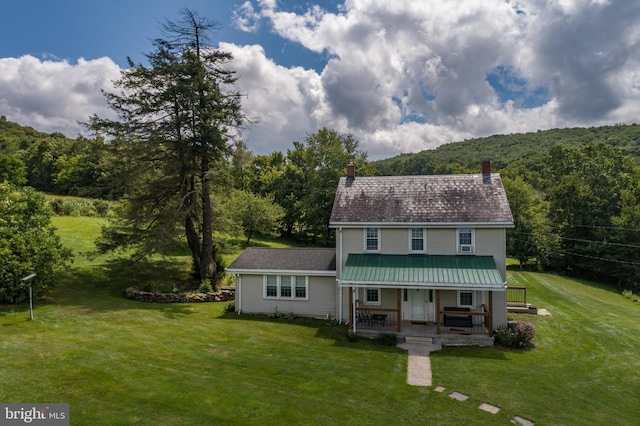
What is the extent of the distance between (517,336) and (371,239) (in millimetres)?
7964

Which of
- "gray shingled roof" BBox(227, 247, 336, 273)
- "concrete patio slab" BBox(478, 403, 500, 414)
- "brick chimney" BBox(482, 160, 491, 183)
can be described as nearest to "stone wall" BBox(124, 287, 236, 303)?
"gray shingled roof" BBox(227, 247, 336, 273)

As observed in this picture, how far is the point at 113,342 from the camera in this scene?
1407cm

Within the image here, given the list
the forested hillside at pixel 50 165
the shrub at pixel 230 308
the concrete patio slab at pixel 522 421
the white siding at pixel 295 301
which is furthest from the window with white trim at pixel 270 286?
the forested hillside at pixel 50 165

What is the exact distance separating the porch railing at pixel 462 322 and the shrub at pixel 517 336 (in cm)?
57

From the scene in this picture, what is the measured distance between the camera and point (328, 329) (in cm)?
1872

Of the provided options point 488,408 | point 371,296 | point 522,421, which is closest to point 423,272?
point 371,296

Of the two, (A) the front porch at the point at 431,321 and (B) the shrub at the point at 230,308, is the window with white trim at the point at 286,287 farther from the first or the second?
(A) the front porch at the point at 431,321

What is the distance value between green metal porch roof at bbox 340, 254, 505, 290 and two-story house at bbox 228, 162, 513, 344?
5 cm

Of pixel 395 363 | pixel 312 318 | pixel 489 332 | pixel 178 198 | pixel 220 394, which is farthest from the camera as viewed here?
pixel 178 198

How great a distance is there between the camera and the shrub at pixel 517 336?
55.7 ft

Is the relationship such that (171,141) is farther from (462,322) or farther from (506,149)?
(506,149)

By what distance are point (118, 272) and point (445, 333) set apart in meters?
22.1

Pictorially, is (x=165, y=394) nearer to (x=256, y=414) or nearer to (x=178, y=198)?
(x=256, y=414)

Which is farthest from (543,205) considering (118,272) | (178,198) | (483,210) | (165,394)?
(165,394)
